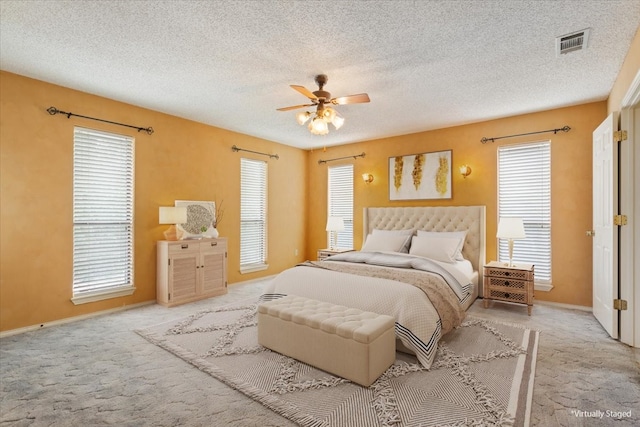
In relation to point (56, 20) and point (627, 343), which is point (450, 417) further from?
point (56, 20)

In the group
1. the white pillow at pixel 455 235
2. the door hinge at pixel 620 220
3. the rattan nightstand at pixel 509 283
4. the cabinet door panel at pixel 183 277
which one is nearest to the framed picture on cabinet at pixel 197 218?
the cabinet door panel at pixel 183 277

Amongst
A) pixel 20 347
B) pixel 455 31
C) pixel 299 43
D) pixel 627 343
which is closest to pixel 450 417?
pixel 627 343

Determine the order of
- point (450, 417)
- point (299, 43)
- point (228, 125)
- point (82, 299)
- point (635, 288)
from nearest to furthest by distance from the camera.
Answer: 1. point (450, 417)
2. point (299, 43)
3. point (635, 288)
4. point (82, 299)
5. point (228, 125)

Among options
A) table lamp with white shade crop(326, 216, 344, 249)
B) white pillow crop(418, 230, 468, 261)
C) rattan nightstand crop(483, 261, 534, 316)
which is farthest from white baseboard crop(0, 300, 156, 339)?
rattan nightstand crop(483, 261, 534, 316)

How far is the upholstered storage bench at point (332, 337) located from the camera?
2.35m

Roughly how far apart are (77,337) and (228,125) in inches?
143

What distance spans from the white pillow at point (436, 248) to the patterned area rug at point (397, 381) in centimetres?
127

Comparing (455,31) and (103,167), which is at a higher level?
(455,31)

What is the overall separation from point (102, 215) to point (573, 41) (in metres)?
5.47

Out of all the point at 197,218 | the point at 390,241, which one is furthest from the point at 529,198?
the point at 197,218

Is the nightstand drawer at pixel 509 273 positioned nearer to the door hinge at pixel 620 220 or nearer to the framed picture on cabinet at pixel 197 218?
the door hinge at pixel 620 220

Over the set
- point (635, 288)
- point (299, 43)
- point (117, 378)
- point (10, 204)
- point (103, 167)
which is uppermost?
point (299, 43)

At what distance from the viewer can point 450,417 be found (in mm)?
2021

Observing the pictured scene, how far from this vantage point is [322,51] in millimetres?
2906
